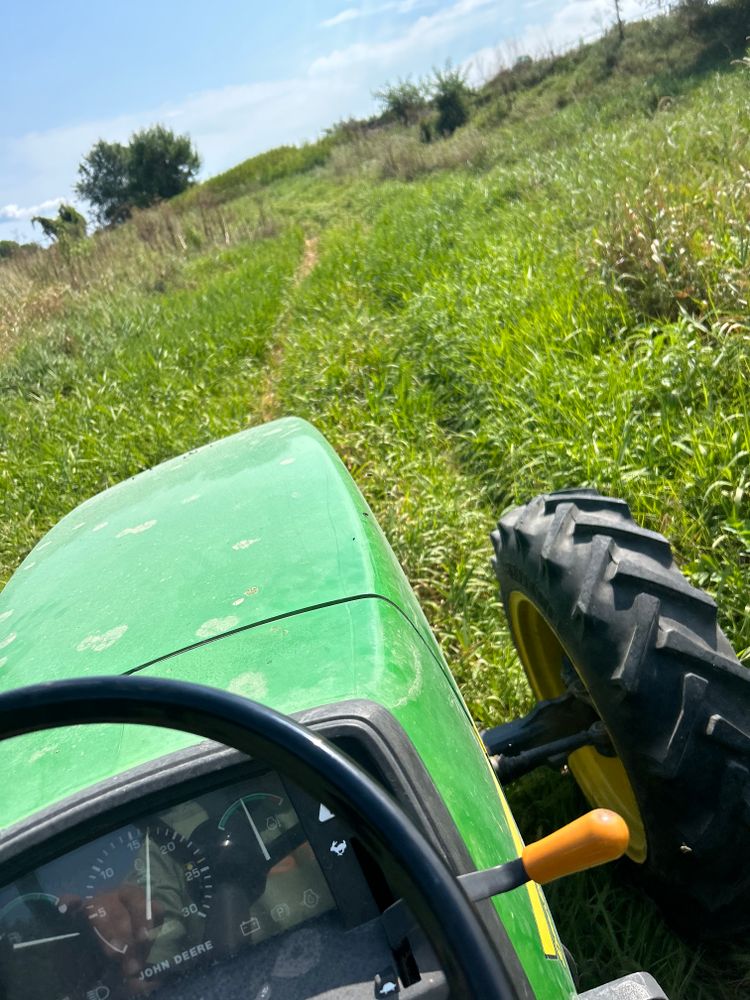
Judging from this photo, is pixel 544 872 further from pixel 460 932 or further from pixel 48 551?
pixel 48 551

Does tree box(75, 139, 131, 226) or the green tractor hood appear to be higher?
tree box(75, 139, 131, 226)

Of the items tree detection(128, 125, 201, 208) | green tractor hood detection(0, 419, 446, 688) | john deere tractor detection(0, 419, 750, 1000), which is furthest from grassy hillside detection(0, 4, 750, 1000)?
tree detection(128, 125, 201, 208)

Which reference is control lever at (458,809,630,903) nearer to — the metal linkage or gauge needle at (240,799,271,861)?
gauge needle at (240,799,271,861)

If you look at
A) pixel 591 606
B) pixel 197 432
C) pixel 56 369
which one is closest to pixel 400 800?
pixel 591 606

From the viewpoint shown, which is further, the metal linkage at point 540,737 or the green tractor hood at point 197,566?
the metal linkage at point 540,737

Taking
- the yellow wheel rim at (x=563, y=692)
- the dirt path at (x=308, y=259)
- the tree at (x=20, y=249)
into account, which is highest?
the tree at (x=20, y=249)

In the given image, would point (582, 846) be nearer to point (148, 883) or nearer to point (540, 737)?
point (148, 883)

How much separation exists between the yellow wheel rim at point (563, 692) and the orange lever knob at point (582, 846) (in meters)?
1.32

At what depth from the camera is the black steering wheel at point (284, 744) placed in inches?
27.7

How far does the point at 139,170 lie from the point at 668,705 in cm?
3853

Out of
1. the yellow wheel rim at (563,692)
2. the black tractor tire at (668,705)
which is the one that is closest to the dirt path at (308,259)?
the yellow wheel rim at (563,692)

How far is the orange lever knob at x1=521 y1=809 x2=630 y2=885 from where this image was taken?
742 mm

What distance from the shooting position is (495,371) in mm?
4402

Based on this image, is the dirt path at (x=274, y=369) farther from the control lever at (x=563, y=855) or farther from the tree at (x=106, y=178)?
the tree at (x=106, y=178)
